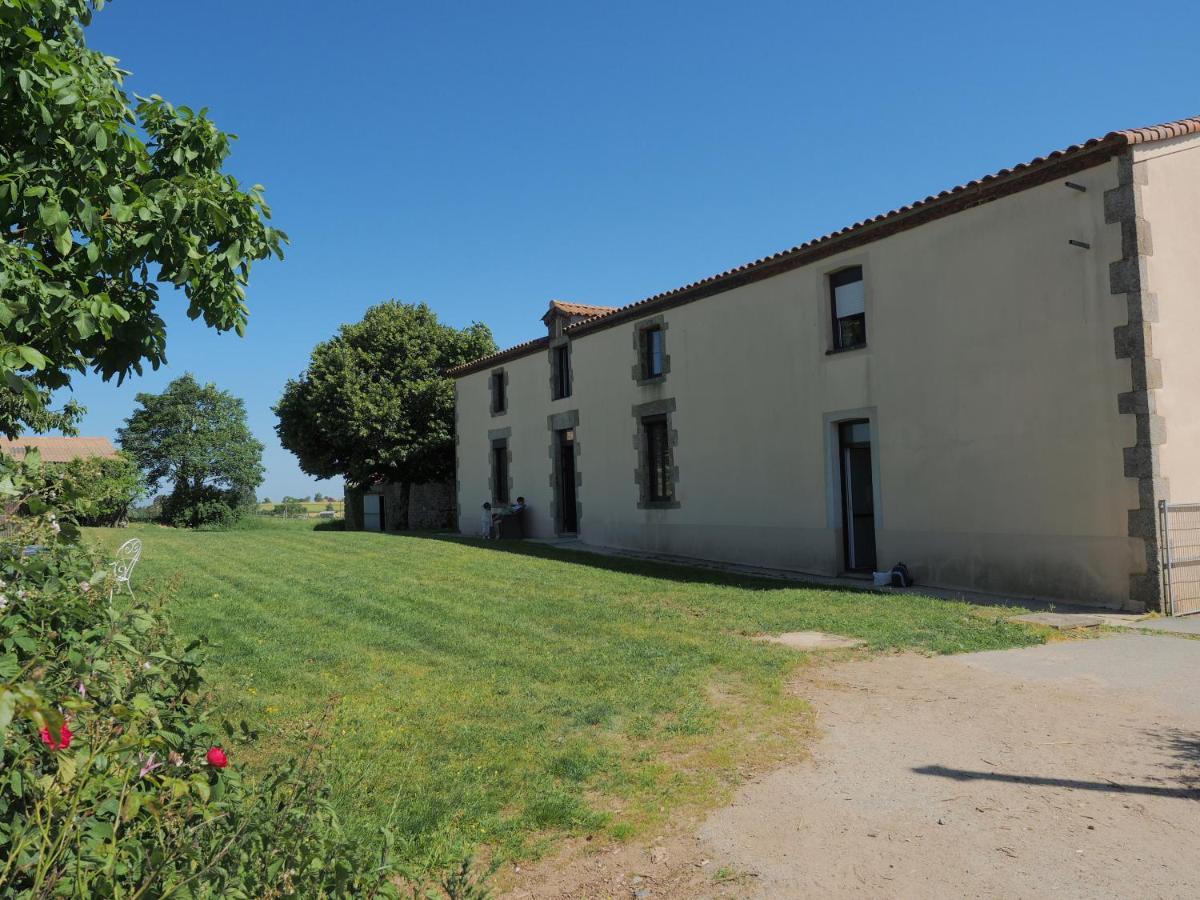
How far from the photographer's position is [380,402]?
87.4 feet

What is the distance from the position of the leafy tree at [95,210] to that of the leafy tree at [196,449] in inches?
1233

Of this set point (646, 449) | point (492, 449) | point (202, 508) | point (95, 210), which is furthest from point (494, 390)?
point (95, 210)

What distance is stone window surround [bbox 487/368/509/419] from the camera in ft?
75.4

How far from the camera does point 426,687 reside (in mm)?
6027

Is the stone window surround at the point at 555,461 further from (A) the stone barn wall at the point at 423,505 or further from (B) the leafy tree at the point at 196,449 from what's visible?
(B) the leafy tree at the point at 196,449

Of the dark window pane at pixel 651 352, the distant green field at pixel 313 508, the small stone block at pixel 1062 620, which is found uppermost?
the dark window pane at pixel 651 352

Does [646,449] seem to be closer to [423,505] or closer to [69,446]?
[423,505]

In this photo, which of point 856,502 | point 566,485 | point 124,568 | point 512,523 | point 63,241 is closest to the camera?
point 63,241

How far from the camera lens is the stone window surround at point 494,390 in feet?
75.4

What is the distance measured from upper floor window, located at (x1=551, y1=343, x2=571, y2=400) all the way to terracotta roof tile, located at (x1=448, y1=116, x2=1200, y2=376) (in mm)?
3327

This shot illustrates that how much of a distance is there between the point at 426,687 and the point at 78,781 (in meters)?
4.05

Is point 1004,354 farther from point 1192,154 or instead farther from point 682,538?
point 682,538

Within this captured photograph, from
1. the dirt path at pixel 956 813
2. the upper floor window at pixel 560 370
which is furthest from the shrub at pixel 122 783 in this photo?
the upper floor window at pixel 560 370

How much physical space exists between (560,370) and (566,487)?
3014mm
